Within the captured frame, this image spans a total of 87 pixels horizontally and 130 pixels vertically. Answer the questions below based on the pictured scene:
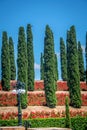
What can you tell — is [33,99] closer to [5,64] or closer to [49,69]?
[49,69]

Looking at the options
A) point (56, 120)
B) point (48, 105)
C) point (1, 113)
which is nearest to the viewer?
point (56, 120)

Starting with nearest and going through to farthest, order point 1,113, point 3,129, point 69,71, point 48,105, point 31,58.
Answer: point 3,129
point 1,113
point 48,105
point 69,71
point 31,58

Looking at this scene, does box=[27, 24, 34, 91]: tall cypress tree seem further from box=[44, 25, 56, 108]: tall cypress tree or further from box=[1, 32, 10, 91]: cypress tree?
box=[44, 25, 56, 108]: tall cypress tree

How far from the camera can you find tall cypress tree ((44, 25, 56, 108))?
3978cm

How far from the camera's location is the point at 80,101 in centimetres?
3991

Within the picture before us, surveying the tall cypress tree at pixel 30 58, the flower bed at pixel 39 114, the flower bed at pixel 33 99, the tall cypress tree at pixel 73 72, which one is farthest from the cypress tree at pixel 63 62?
the flower bed at pixel 39 114

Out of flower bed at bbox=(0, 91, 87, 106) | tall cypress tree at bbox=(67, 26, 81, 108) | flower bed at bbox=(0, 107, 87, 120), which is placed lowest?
flower bed at bbox=(0, 107, 87, 120)

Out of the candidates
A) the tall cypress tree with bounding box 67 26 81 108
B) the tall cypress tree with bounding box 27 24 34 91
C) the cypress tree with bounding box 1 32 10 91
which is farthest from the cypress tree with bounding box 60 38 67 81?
the tall cypress tree with bounding box 67 26 81 108

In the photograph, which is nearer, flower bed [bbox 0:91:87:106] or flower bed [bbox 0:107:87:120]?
flower bed [bbox 0:107:87:120]

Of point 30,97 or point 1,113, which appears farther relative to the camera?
point 30,97

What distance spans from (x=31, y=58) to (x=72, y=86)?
9245 millimetres

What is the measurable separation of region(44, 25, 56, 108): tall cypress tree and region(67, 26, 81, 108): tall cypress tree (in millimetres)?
2226

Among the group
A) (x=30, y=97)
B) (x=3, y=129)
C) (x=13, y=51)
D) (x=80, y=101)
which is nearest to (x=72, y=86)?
(x=80, y=101)

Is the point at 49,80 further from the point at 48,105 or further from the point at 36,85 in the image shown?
the point at 36,85
